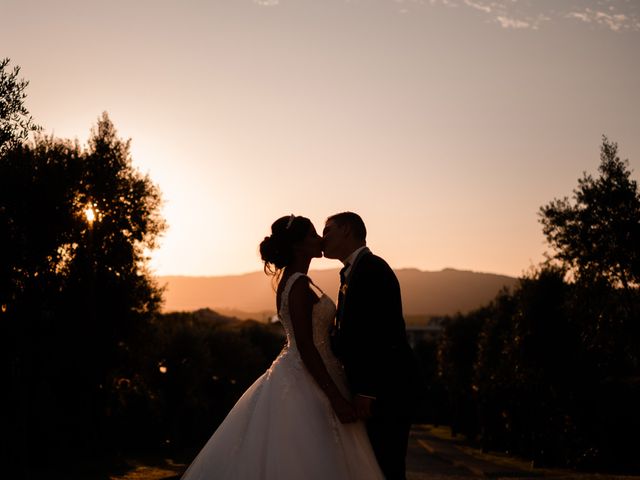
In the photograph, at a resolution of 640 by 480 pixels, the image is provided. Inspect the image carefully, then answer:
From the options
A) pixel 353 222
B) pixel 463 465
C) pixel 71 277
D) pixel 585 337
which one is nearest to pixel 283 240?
pixel 353 222

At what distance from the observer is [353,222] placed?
7.47 meters

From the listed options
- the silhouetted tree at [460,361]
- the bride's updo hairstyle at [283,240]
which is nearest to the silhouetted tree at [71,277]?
the bride's updo hairstyle at [283,240]

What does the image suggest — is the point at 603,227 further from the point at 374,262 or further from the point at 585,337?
the point at 374,262

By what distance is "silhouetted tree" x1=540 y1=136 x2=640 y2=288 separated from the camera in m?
33.8

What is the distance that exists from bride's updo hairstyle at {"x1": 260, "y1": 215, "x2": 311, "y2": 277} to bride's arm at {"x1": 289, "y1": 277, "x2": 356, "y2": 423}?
40cm

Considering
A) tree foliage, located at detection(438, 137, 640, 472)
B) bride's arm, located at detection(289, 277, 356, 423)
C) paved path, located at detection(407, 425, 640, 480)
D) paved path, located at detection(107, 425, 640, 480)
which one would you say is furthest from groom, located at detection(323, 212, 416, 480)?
tree foliage, located at detection(438, 137, 640, 472)

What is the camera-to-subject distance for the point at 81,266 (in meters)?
28.5

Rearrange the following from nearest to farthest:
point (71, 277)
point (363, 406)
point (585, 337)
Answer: point (363, 406), point (71, 277), point (585, 337)

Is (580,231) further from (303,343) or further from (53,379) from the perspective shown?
(303,343)

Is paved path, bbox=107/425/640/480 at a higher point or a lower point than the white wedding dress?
lower

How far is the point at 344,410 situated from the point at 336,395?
0.18 metres

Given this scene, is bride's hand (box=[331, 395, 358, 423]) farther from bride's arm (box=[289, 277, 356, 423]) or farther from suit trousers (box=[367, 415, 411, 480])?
suit trousers (box=[367, 415, 411, 480])

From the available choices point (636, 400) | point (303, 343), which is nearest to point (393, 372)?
point (303, 343)

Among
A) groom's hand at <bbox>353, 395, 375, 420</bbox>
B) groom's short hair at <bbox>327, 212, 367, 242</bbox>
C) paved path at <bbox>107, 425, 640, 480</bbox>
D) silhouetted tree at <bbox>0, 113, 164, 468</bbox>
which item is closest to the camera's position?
groom's hand at <bbox>353, 395, 375, 420</bbox>
